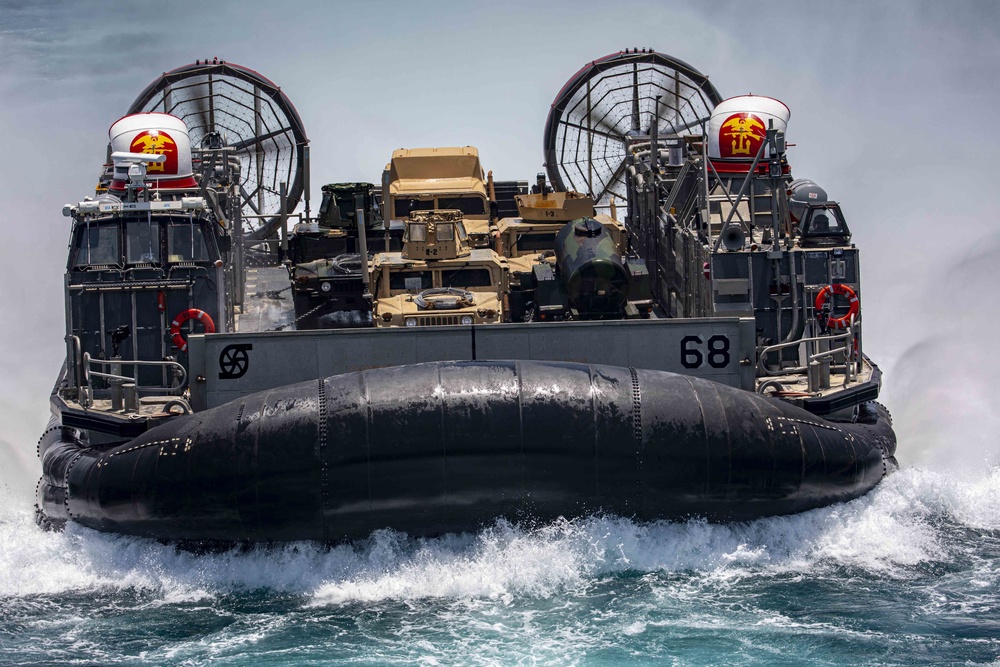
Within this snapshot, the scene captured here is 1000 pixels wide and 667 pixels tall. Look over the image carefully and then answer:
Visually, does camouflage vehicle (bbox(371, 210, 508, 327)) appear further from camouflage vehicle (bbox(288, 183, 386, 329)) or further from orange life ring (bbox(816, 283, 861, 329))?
orange life ring (bbox(816, 283, 861, 329))

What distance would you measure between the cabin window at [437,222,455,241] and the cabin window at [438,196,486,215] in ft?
8.21

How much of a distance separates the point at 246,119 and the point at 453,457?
7.95 meters

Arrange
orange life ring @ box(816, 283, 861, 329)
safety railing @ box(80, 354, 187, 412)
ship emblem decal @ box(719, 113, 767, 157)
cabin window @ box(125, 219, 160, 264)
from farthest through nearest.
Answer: ship emblem decal @ box(719, 113, 767, 157) → cabin window @ box(125, 219, 160, 264) → orange life ring @ box(816, 283, 861, 329) → safety railing @ box(80, 354, 187, 412)

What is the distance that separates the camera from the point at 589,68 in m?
16.6

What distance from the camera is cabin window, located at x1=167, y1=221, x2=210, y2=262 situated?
39.6 ft

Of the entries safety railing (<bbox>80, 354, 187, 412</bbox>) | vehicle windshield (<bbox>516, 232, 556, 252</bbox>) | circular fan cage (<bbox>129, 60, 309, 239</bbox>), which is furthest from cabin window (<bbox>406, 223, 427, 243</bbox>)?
circular fan cage (<bbox>129, 60, 309, 239</bbox>)

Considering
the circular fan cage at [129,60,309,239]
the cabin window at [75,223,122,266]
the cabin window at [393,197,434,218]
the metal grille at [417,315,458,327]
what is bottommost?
the metal grille at [417,315,458,327]

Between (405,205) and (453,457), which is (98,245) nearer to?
(453,457)

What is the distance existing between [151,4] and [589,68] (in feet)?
46.2

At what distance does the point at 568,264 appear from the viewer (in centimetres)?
1314

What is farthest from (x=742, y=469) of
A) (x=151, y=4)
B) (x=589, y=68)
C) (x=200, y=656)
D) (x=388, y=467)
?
(x=151, y=4)

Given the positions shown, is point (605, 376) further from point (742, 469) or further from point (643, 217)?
point (643, 217)

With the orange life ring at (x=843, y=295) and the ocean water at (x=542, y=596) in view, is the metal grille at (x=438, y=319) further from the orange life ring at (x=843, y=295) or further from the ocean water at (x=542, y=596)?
the orange life ring at (x=843, y=295)

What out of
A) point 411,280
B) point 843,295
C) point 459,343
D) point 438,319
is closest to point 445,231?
point 411,280
